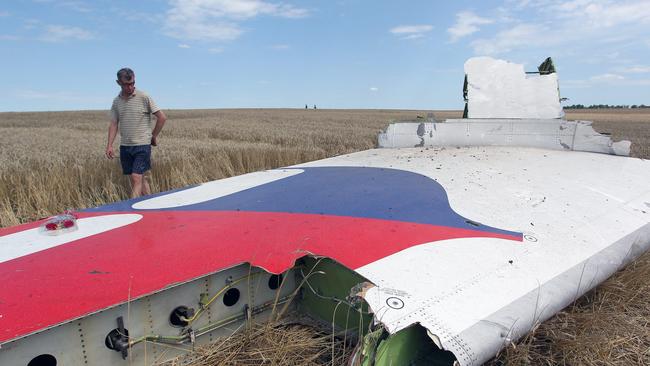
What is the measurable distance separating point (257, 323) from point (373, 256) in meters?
0.77

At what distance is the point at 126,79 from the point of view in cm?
497

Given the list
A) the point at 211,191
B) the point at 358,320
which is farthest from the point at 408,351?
the point at 211,191

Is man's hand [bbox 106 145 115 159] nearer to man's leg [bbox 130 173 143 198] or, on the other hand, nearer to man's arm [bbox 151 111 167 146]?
man's leg [bbox 130 173 143 198]

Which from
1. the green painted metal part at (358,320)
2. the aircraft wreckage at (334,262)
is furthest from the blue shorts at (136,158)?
the green painted metal part at (358,320)

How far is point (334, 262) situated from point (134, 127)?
13.6 ft

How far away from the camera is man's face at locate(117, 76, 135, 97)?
4.99m

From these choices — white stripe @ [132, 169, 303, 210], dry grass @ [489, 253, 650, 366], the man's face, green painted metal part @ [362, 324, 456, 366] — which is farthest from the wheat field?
white stripe @ [132, 169, 303, 210]

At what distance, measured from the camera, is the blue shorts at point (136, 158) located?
17.6 ft

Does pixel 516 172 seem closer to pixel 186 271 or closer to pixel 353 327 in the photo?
pixel 353 327

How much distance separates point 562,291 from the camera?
2289 millimetres

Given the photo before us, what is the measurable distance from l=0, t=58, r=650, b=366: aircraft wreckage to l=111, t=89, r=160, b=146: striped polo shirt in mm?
Answer: 1898

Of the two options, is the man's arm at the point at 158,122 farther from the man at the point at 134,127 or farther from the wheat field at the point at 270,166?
the wheat field at the point at 270,166

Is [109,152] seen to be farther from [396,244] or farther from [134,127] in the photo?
[396,244]

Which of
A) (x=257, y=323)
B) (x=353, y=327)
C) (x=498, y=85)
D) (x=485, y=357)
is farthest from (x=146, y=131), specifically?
(x=498, y=85)
